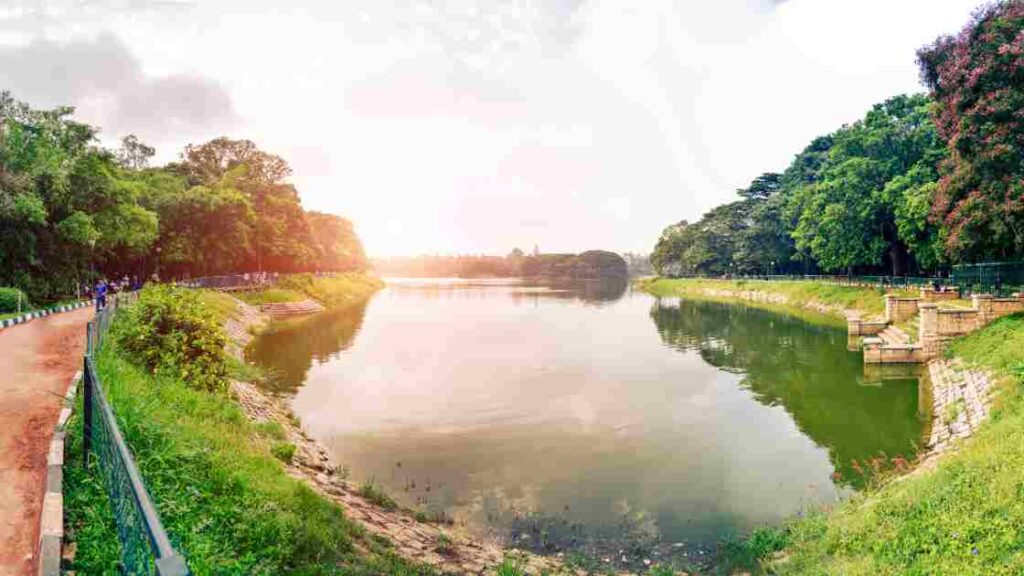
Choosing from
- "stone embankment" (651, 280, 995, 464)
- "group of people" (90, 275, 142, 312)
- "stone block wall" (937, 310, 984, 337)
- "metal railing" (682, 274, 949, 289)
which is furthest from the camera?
"metal railing" (682, 274, 949, 289)

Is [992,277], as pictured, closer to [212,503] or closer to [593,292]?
[212,503]

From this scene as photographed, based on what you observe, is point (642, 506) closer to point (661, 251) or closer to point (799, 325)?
point (799, 325)

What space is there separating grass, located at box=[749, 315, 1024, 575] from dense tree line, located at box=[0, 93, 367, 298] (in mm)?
31578

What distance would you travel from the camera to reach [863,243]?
41219mm

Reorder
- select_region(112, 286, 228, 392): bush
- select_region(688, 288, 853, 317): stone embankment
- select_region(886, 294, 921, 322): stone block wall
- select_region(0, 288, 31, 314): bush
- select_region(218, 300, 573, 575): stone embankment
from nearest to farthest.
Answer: select_region(218, 300, 573, 575): stone embankment, select_region(112, 286, 228, 392): bush, select_region(0, 288, 31, 314): bush, select_region(886, 294, 921, 322): stone block wall, select_region(688, 288, 853, 317): stone embankment

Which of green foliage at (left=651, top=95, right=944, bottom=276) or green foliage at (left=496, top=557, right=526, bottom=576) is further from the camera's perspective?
green foliage at (left=651, top=95, right=944, bottom=276)

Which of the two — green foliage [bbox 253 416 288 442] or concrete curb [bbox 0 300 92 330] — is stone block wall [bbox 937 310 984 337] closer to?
green foliage [bbox 253 416 288 442]

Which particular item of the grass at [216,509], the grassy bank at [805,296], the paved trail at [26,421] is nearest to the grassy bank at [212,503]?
the grass at [216,509]

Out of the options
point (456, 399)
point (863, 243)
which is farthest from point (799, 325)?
point (456, 399)

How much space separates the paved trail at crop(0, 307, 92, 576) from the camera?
5293 millimetres

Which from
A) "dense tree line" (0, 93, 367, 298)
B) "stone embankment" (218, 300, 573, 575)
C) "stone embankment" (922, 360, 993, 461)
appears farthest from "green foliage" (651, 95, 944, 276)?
"dense tree line" (0, 93, 367, 298)

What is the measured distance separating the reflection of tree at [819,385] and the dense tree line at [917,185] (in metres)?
7.54

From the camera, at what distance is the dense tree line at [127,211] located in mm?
26500

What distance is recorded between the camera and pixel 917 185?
1340 inches
